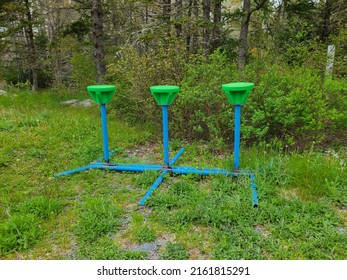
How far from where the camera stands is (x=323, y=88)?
13.9 feet

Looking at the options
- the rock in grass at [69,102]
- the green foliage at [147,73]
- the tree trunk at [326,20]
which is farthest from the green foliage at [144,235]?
the tree trunk at [326,20]

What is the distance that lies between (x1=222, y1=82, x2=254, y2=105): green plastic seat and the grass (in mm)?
818

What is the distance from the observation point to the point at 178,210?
2768 mm

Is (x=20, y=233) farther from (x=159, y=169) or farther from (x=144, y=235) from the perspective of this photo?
(x=159, y=169)

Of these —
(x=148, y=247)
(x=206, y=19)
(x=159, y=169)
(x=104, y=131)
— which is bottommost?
(x=148, y=247)

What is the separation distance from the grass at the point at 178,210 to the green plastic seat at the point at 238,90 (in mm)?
818

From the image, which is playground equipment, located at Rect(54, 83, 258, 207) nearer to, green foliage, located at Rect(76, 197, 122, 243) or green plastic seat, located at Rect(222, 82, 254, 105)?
green plastic seat, located at Rect(222, 82, 254, 105)

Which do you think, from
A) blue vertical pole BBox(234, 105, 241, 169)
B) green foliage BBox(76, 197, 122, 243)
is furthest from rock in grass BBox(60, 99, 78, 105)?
blue vertical pole BBox(234, 105, 241, 169)

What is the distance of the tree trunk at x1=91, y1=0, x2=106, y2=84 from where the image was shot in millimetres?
7747

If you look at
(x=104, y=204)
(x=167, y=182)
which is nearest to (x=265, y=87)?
(x=167, y=182)

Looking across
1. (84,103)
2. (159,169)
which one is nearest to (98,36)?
(84,103)

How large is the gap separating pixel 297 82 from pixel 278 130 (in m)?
0.74

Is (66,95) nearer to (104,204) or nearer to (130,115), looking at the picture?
(130,115)

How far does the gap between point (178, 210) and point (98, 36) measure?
663 centimetres
